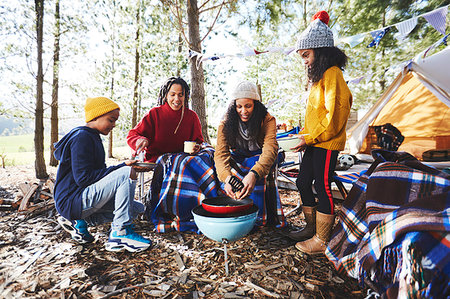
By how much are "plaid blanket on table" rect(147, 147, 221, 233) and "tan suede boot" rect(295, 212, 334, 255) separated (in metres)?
0.94

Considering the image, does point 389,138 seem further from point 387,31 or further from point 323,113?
point 323,113

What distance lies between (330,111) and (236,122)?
2.78 feet

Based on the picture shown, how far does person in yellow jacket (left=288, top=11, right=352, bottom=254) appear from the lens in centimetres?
177

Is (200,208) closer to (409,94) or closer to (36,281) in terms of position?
(36,281)

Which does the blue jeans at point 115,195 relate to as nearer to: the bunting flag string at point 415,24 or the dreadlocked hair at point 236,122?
the dreadlocked hair at point 236,122

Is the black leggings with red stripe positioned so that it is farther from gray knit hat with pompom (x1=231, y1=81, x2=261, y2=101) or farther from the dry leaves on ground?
gray knit hat with pompom (x1=231, y1=81, x2=261, y2=101)

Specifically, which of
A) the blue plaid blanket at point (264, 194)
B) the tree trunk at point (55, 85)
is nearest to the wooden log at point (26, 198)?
the blue plaid blanket at point (264, 194)

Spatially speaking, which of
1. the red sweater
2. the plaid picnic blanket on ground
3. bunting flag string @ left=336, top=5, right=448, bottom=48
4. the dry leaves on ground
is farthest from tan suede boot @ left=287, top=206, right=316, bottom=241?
bunting flag string @ left=336, top=5, right=448, bottom=48

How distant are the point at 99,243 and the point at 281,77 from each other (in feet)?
40.7

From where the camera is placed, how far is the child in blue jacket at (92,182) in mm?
1903

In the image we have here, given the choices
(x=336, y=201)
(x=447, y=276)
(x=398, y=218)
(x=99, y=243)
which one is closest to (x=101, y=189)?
(x=99, y=243)

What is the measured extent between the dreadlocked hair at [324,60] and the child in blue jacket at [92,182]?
1622 millimetres

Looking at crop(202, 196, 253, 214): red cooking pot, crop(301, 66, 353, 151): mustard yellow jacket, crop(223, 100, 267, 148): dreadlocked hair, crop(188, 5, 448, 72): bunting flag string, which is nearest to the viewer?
crop(202, 196, 253, 214): red cooking pot

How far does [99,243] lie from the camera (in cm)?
215
